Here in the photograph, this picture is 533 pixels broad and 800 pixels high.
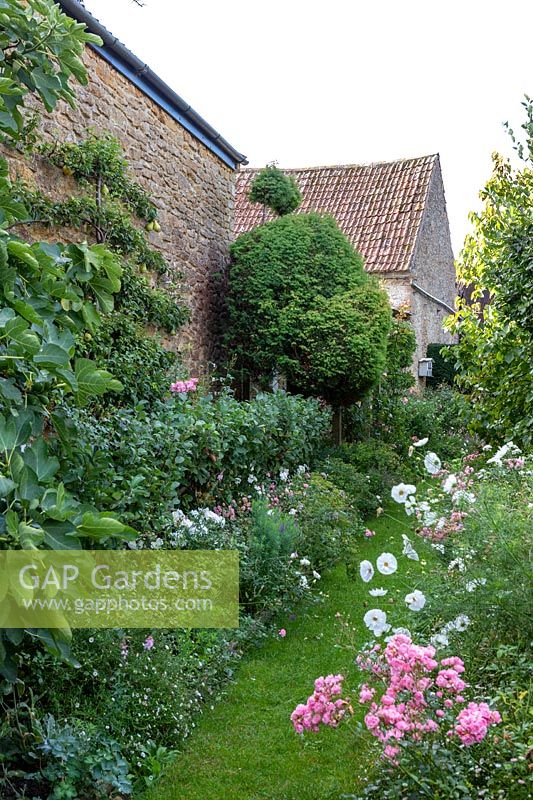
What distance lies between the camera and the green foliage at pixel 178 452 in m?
4.10

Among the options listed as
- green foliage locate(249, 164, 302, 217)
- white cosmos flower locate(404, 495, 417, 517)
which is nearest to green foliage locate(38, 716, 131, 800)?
white cosmos flower locate(404, 495, 417, 517)

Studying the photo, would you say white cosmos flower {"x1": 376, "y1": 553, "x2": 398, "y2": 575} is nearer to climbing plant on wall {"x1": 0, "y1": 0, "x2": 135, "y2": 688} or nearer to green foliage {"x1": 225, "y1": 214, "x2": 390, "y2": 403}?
climbing plant on wall {"x1": 0, "y1": 0, "x2": 135, "y2": 688}

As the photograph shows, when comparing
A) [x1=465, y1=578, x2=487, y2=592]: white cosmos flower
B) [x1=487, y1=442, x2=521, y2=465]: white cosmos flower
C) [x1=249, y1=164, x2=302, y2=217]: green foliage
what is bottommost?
[x1=465, y1=578, x2=487, y2=592]: white cosmos flower

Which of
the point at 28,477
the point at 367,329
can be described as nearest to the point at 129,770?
the point at 28,477

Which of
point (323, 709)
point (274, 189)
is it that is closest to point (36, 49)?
point (323, 709)

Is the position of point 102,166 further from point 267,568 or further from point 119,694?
point 119,694

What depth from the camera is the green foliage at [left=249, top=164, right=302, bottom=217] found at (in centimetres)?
1076

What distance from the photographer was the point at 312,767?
10.7ft

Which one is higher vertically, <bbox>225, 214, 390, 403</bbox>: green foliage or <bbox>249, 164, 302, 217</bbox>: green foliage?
<bbox>249, 164, 302, 217</bbox>: green foliage

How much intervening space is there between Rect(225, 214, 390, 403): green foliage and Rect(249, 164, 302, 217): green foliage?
953mm

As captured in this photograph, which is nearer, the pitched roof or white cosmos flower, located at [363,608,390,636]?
white cosmos flower, located at [363,608,390,636]

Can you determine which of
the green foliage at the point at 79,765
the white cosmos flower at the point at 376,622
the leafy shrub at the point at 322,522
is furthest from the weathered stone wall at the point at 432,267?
the green foliage at the point at 79,765

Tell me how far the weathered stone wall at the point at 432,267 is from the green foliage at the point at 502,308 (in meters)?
8.90

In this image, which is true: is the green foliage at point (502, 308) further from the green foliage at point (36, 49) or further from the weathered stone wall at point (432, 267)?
the weathered stone wall at point (432, 267)
